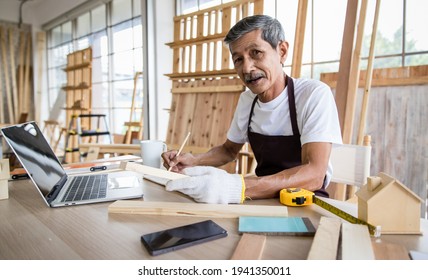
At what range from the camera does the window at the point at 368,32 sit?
2.14m

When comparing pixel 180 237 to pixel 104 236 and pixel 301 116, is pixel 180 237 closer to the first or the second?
pixel 104 236

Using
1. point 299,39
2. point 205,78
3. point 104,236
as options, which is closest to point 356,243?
point 104,236

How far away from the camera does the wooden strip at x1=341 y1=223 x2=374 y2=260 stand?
0.60 meters

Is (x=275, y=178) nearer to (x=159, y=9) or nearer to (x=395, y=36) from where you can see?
(x=395, y=36)

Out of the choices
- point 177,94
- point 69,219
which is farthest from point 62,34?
point 69,219

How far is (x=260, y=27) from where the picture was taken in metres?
1.28

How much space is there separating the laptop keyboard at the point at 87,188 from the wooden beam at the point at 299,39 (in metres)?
1.70

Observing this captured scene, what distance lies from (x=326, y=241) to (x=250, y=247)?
0.16 metres

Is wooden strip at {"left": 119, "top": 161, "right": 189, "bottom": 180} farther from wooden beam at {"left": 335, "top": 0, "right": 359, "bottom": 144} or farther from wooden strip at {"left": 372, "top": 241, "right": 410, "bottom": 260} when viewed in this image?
wooden beam at {"left": 335, "top": 0, "right": 359, "bottom": 144}

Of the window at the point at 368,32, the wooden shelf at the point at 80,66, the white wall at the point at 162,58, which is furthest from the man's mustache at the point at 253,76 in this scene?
the wooden shelf at the point at 80,66

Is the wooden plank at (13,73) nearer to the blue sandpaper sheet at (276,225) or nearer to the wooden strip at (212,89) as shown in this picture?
the wooden strip at (212,89)

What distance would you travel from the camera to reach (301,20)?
2420 millimetres

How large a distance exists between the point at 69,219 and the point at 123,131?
450 centimetres

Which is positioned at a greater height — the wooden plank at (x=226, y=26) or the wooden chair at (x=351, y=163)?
the wooden plank at (x=226, y=26)
